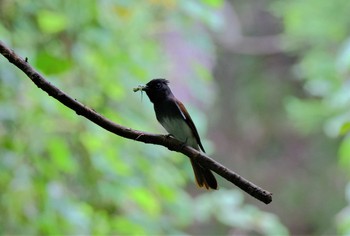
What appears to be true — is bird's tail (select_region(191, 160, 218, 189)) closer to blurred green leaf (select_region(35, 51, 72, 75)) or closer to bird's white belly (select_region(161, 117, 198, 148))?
bird's white belly (select_region(161, 117, 198, 148))

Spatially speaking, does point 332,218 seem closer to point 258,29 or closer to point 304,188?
point 304,188

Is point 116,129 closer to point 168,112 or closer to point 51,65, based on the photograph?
point 168,112

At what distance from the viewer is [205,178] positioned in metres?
1.04

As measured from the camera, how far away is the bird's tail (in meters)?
1.01

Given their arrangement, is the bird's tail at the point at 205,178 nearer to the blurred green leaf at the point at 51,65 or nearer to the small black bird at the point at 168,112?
the small black bird at the point at 168,112

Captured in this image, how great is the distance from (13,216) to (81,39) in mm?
759

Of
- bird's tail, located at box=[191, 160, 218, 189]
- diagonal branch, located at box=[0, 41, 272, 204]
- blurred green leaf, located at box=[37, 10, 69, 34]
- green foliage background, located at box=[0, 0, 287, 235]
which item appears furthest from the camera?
blurred green leaf, located at box=[37, 10, 69, 34]

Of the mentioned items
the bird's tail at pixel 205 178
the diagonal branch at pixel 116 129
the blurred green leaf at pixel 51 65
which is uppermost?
the blurred green leaf at pixel 51 65

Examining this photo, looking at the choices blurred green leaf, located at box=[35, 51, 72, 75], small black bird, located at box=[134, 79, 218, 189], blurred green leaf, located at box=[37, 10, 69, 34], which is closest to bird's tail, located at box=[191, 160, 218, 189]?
small black bird, located at box=[134, 79, 218, 189]

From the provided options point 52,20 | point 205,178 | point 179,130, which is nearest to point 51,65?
point 52,20

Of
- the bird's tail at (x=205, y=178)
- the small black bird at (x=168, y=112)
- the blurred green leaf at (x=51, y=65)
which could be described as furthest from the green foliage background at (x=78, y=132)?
the bird's tail at (x=205, y=178)

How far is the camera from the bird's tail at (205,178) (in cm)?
101

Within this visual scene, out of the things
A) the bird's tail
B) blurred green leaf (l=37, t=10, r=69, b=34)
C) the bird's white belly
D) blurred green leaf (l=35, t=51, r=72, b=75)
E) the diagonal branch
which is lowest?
the diagonal branch

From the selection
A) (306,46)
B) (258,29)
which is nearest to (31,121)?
A: (306,46)
